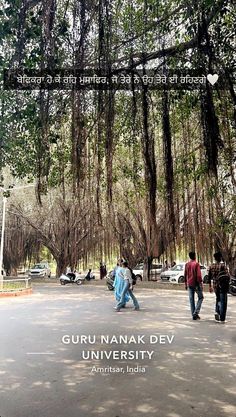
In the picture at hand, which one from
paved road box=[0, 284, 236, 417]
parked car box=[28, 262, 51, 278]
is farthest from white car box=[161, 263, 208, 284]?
paved road box=[0, 284, 236, 417]

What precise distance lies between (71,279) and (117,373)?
15.4 m

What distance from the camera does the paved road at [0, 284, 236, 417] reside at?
295 cm

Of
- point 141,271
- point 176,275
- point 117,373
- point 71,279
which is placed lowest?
point 117,373

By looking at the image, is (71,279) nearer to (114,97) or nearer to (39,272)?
(39,272)

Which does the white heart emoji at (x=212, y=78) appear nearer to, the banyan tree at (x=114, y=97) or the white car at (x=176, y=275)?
the banyan tree at (x=114, y=97)

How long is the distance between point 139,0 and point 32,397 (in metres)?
3.66

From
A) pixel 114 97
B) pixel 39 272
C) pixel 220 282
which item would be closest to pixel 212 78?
pixel 114 97

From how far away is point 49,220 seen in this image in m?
20.9

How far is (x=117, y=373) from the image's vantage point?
12.8 ft

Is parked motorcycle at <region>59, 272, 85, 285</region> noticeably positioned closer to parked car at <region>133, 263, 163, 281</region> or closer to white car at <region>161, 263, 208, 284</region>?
parked car at <region>133, 263, 163, 281</region>

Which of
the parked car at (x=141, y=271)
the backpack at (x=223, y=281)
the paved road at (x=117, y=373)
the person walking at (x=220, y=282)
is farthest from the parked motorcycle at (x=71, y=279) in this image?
the backpack at (x=223, y=281)

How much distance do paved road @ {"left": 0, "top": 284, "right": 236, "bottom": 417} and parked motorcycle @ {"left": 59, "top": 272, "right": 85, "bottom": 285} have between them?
11.7 m

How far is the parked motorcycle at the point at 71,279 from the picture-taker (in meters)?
18.8

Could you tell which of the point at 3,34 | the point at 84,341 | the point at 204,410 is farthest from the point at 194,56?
the point at 84,341
